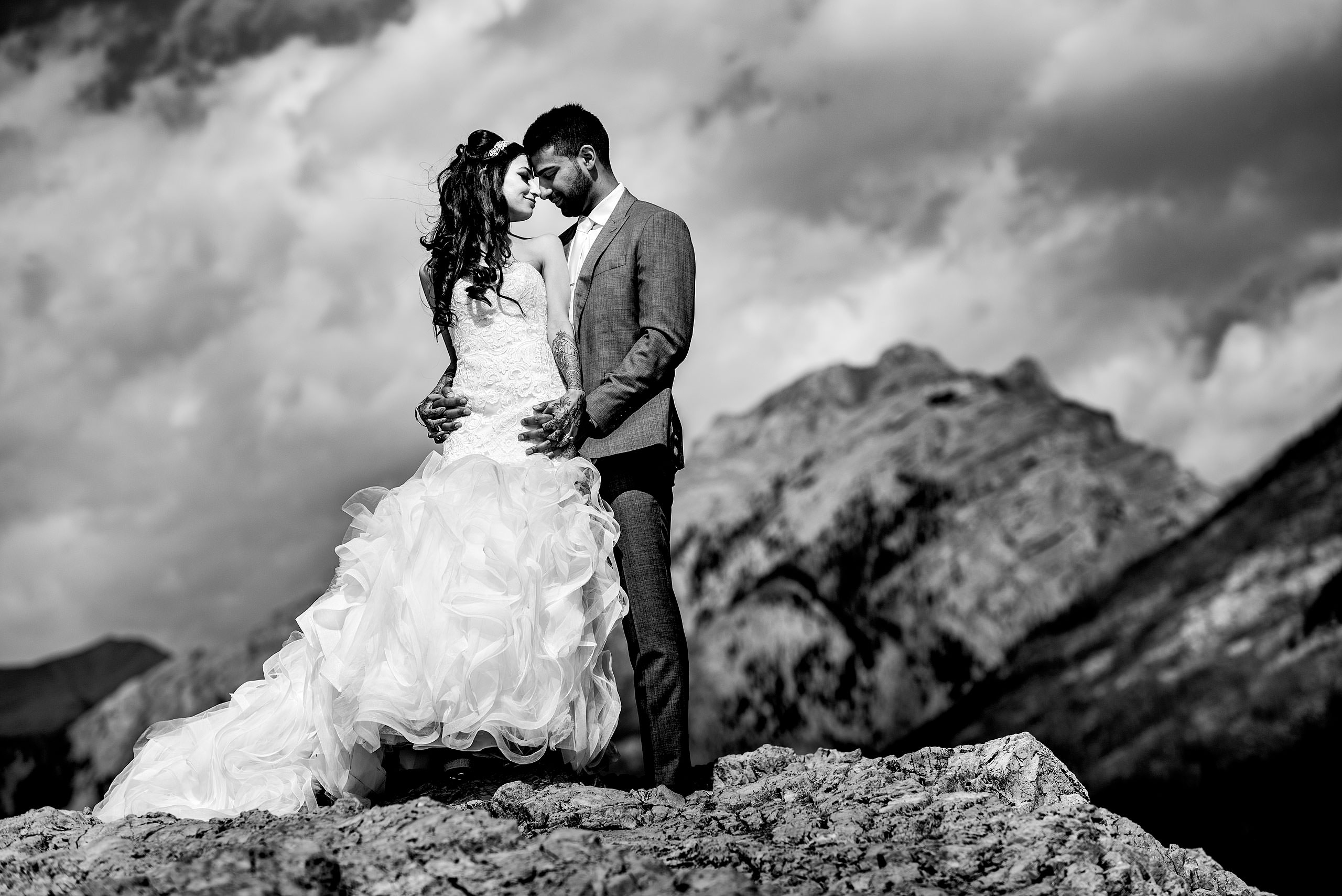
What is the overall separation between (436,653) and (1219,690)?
148 ft

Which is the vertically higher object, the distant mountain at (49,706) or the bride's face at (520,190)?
the distant mountain at (49,706)

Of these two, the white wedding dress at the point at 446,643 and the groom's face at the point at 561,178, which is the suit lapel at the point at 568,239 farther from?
the white wedding dress at the point at 446,643

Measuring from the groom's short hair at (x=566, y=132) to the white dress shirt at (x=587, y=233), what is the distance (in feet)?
0.88

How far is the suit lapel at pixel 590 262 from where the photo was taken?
5.95 m

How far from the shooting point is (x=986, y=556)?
32469 mm

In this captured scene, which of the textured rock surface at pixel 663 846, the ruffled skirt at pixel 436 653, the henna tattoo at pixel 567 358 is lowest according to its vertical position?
the textured rock surface at pixel 663 846

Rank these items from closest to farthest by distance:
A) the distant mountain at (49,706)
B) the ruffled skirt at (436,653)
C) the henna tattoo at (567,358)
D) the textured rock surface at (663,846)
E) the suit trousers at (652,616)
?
the textured rock surface at (663,846) < the ruffled skirt at (436,653) < the suit trousers at (652,616) < the henna tattoo at (567,358) < the distant mountain at (49,706)

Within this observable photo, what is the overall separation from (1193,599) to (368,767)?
4970 cm

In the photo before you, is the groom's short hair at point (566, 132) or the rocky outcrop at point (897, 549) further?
the rocky outcrop at point (897, 549)

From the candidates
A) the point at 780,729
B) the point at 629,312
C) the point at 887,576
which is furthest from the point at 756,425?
the point at 629,312

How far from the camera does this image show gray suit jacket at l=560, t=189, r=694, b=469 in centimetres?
561

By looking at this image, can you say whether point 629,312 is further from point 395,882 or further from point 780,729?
point 780,729

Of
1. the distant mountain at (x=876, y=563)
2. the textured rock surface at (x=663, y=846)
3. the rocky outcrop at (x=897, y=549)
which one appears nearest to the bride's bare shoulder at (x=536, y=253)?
the textured rock surface at (x=663, y=846)


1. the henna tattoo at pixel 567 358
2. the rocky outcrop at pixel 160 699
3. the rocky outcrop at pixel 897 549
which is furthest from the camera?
the rocky outcrop at pixel 160 699
